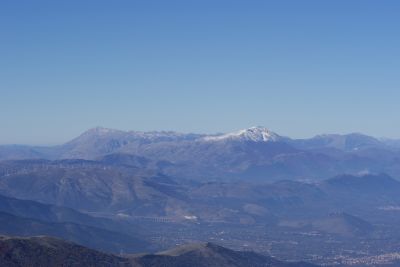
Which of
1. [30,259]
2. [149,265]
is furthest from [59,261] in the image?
[149,265]

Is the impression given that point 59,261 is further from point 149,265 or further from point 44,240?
point 149,265

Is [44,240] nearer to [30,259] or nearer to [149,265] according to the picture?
[30,259]

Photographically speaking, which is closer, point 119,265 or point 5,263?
point 5,263

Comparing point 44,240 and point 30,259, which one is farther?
point 44,240

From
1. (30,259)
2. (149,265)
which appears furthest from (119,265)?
(30,259)

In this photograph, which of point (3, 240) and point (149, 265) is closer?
point (3, 240)

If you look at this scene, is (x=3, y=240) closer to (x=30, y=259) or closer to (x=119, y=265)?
(x=30, y=259)

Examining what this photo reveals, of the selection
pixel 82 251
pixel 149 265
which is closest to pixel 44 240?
pixel 82 251
